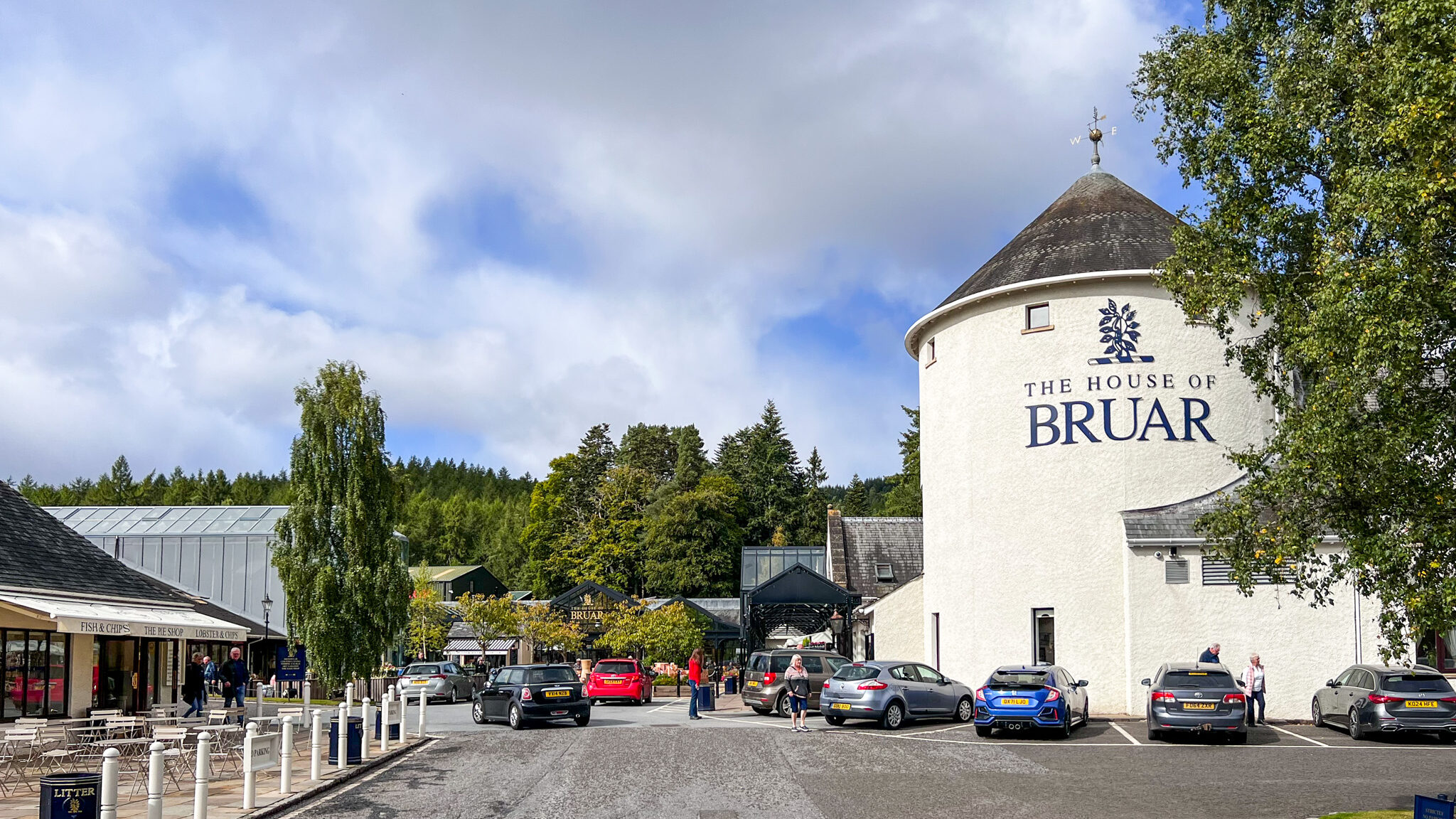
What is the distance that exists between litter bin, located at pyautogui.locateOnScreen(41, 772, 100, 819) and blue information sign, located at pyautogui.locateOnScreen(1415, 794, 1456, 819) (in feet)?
36.4

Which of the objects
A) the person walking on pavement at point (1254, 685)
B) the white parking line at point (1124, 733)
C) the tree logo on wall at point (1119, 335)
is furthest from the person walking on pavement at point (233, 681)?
the person walking on pavement at point (1254, 685)

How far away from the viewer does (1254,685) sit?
75.2 ft

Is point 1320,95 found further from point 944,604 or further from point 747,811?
point 944,604

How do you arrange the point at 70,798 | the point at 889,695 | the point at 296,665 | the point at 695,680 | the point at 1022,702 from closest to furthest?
1. the point at 70,798
2. the point at 1022,702
3. the point at 889,695
4. the point at 296,665
5. the point at 695,680

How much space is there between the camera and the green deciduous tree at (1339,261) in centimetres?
1134

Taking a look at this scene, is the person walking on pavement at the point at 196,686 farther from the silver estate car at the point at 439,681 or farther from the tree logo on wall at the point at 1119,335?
the tree logo on wall at the point at 1119,335

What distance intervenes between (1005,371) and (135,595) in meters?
21.7

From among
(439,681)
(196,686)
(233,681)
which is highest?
(196,686)

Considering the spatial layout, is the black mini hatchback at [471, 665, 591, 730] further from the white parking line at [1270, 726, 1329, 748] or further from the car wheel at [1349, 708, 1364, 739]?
the car wheel at [1349, 708, 1364, 739]

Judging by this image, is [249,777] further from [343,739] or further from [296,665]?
[296,665]

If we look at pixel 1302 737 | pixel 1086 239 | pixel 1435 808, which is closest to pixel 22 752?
pixel 1435 808

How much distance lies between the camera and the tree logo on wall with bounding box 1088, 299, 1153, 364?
27094 millimetres

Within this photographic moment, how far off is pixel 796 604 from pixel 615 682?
11893mm

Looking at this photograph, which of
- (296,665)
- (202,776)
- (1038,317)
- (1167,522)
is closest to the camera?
(202,776)
